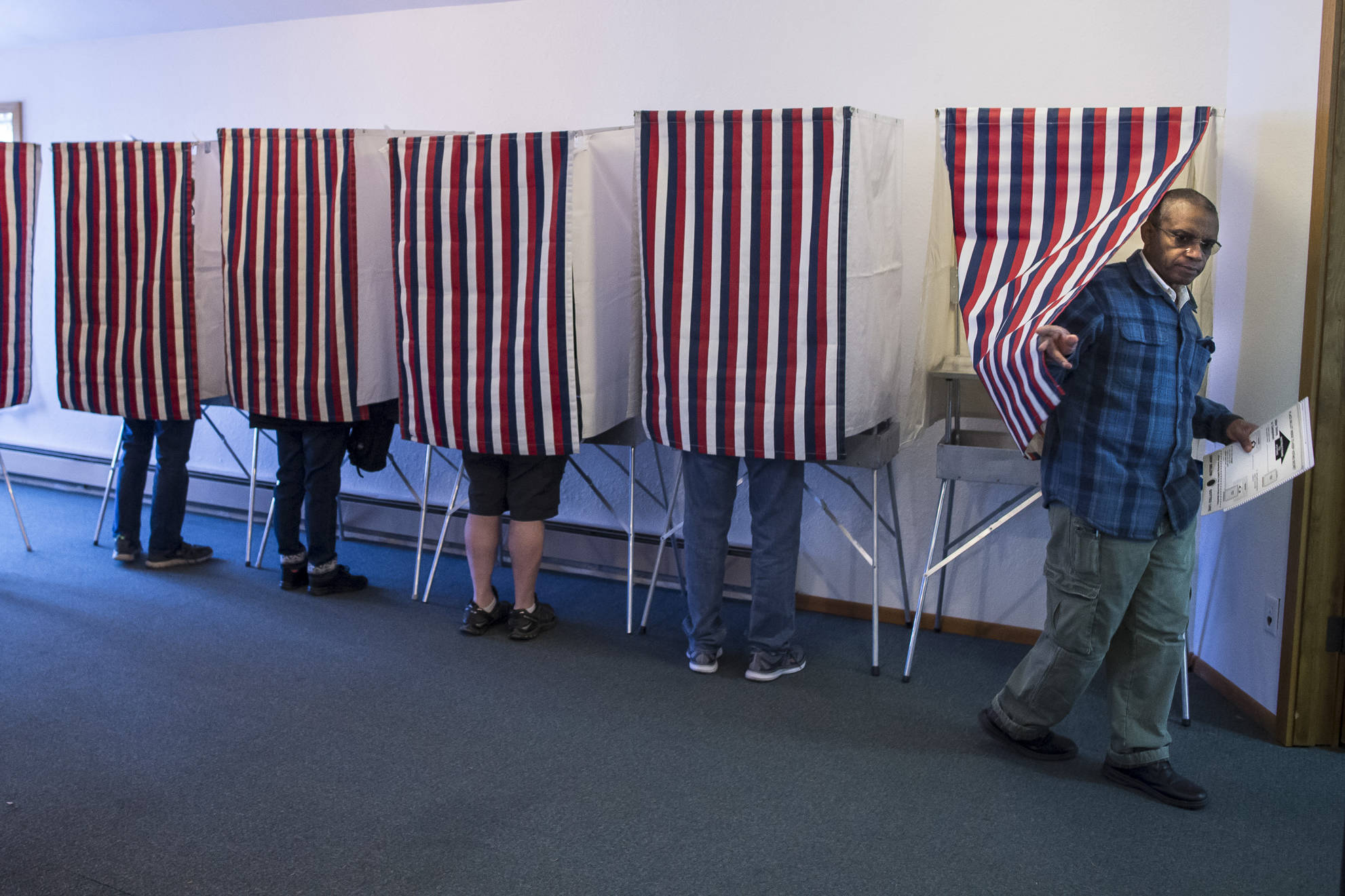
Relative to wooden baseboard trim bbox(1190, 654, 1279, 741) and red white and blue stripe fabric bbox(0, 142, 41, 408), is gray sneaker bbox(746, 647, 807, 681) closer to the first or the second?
wooden baseboard trim bbox(1190, 654, 1279, 741)

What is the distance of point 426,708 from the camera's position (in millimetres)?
2760

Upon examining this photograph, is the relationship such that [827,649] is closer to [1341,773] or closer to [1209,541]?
[1209,541]

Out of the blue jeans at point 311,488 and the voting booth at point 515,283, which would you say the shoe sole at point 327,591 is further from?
the voting booth at point 515,283

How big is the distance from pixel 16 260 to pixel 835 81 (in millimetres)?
3080

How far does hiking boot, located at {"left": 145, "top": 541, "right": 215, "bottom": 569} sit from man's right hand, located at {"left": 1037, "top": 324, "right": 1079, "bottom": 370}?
10.9 feet

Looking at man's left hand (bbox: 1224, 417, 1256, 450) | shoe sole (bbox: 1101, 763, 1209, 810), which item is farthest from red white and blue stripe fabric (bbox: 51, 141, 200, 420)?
man's left hand (bbox: 1224, 417, 1256, 450)

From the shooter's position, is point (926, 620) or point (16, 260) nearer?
point (926, 620)

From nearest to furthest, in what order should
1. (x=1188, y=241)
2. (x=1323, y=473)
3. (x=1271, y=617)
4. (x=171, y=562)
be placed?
1. (x=1188, y=241)
2. (x=1323, y=473)
3. (x=1271, y=617)
4. (x=171, y=562)

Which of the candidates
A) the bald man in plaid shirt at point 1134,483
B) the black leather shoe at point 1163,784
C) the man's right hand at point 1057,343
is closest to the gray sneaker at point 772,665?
the bald man in plaid shirt at point 1134,483

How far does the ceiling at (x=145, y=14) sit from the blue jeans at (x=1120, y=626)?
3041 mm

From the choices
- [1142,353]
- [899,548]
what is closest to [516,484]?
[899,548]

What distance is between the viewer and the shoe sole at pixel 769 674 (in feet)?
9.77

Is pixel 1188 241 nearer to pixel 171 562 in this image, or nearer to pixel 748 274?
pixel 748 274

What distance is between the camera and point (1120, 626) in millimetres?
2369
